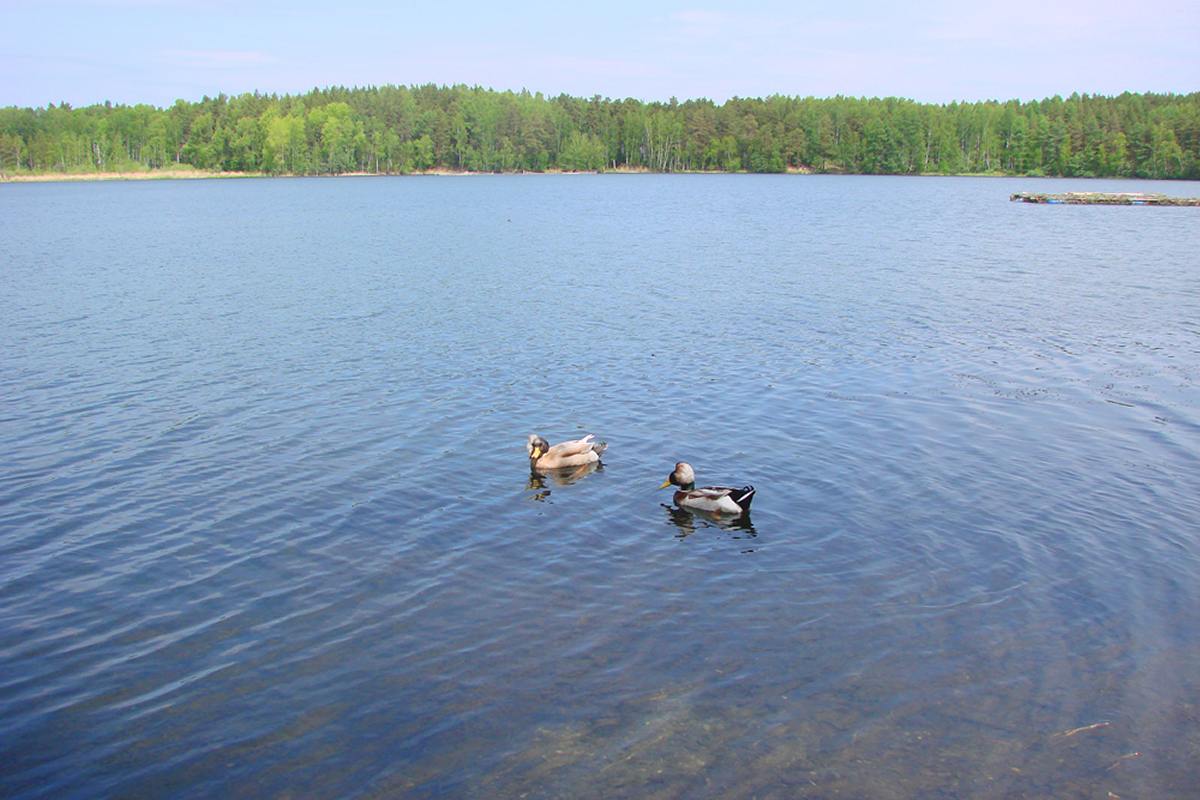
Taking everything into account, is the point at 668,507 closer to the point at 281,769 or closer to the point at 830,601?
the point at 830,601

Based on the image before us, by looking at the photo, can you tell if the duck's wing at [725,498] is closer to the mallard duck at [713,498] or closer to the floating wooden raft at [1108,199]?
the mallard duck at [713,498]

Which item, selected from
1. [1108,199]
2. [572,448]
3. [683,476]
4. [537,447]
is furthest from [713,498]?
[1108,199]

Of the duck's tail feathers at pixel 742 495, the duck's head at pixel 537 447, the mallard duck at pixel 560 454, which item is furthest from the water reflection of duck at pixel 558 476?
the duck's tail feathers at pixel 742 495

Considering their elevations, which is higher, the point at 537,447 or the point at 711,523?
the point at 537,447

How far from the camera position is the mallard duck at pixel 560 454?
1952cm

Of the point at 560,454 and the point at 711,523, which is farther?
the point at 560,454

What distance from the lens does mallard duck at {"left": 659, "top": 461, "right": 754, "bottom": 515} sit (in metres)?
16.9

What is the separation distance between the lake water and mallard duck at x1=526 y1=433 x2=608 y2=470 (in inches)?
18.0

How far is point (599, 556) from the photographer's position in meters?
15.7

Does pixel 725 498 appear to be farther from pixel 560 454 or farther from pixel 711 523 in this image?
pixel 560 454

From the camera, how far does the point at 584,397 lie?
2559 centimetres

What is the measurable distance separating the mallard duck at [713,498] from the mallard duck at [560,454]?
9.18 feet

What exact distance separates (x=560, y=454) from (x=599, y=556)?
13.8ft

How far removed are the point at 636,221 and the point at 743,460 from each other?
71783mm
